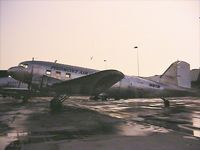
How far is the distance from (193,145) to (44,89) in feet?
49.6

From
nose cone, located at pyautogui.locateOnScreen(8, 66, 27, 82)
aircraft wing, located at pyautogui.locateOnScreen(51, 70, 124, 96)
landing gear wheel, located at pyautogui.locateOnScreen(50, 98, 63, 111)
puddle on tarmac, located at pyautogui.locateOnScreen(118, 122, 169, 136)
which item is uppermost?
nose cone, located at pyautogui.locateOnScreen(8, 66, 27, 82)

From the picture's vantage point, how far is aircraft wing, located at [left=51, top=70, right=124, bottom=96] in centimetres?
1864

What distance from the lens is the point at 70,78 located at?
2158cm

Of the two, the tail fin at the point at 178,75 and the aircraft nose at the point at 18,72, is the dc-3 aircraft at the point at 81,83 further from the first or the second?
the tail fin at the point at 178,75

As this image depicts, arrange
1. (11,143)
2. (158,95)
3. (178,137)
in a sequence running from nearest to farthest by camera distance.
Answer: (11,143), (178,137), (158,95)

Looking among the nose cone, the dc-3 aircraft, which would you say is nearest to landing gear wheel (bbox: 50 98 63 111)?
the dc-3 aircraft

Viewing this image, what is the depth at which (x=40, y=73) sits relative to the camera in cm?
2097

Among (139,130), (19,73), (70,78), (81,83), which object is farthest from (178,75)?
(139,130)

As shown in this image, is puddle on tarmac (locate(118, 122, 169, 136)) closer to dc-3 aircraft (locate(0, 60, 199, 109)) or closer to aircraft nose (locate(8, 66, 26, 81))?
dc-3 aircraft (locate(0, 60, 199, 109))

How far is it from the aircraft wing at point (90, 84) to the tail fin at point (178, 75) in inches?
284

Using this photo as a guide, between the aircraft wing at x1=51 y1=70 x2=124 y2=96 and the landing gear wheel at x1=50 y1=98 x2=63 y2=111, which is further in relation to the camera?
the landing gear wheel at x1=50 y1=98 x2=63 y2=111

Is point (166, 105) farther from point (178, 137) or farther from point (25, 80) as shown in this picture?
point (178, 137)

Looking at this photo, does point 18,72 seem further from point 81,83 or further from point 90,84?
point 90,84

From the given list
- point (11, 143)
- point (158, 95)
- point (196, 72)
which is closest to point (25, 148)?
point (11, 143)
